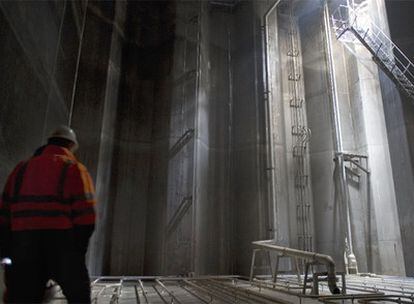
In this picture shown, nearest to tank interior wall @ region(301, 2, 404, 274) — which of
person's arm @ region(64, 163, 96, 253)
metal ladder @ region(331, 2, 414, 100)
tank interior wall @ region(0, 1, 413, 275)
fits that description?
tank interior wall @ region(0, 1, 413, 275)

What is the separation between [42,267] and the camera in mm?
2543

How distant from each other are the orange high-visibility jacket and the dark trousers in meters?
0.09

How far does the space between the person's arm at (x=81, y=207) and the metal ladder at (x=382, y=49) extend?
10.0m

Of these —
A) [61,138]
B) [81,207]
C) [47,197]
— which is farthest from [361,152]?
[47,197]

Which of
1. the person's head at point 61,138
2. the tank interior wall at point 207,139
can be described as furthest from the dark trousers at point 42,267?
the tank interior wall at point 207,139

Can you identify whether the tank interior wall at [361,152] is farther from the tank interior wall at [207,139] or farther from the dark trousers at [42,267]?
the dark trousers at [42,267]

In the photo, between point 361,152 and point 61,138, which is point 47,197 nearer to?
point 61,138

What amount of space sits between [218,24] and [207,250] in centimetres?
891

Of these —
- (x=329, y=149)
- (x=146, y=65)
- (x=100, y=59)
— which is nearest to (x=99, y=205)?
(x=100, y=59)

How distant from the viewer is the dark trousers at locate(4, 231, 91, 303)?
2.47 meters

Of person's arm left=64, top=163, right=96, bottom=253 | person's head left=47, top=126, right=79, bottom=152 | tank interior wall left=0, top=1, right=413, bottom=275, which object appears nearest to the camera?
person's arm left=64, top=163, right=96, bottom=253

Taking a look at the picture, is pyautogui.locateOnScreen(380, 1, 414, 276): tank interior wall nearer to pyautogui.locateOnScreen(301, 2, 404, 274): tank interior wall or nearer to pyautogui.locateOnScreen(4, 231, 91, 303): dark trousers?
pyautogui.locateOnScreen(301, 2, 404, 274): tank interior wall

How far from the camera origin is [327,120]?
1282cm

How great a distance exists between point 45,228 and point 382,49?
11.3 m
